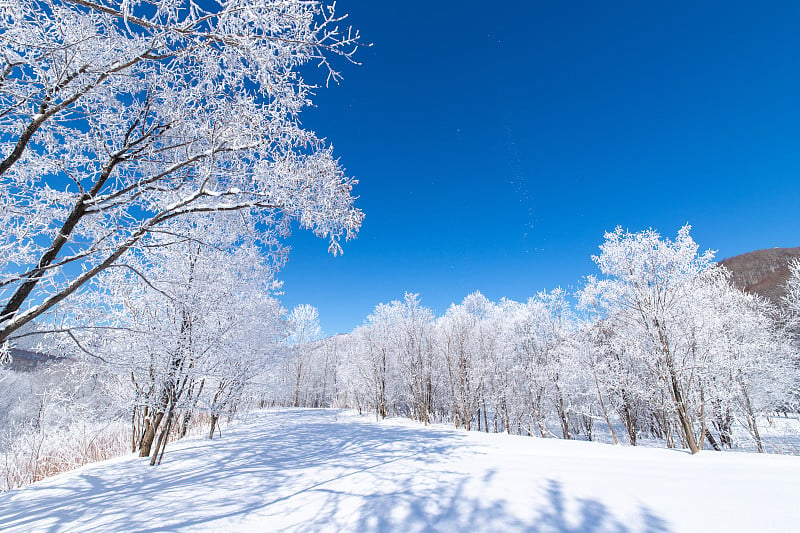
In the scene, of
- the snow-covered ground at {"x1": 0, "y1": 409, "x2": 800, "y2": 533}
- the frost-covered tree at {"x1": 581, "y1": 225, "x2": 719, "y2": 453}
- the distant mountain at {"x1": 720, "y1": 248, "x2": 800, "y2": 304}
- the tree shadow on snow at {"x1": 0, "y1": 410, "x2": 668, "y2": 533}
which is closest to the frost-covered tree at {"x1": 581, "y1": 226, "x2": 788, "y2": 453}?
the frost-covered tree at {"x1": 581, "y1": 225, "x2": 719, "y2": 453}

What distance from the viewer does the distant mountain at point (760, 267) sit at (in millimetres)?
56094

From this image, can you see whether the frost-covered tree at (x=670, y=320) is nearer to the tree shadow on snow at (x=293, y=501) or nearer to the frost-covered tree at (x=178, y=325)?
the tree shadow on snow at (x=293, y=501)

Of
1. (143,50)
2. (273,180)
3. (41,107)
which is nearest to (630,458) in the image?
(273,180)

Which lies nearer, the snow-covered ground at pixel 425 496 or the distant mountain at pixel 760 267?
the snow-covered ground at pixel 425 496

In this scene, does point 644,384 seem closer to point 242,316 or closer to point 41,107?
point 242,316

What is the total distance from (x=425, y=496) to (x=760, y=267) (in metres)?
103

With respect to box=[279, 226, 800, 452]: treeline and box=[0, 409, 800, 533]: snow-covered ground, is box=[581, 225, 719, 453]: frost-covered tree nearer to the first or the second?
box=[279, 226, 800, 452]: treeline

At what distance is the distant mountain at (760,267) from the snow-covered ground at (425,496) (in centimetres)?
7365

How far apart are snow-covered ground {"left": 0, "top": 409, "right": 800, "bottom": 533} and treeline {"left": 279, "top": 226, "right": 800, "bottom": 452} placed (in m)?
6.07

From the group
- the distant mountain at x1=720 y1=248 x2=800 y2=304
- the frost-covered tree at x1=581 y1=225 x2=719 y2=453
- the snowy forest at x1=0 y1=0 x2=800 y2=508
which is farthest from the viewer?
the distant mountain at x1=720 y1=248 x2=800 y2=304

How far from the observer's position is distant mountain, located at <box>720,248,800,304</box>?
56.1m

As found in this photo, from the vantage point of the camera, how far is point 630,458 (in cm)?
602

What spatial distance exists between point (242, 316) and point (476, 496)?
291 inches

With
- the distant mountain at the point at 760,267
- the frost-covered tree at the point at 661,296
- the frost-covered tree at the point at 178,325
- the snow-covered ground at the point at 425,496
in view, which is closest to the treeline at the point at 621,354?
the frost-covered tree at the point at 661,296
